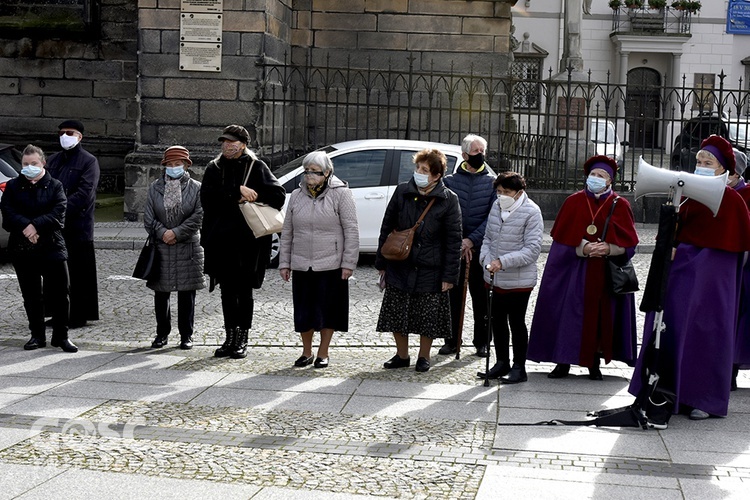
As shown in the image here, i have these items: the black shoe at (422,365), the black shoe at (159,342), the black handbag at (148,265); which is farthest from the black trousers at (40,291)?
the black shoe at (422,365)

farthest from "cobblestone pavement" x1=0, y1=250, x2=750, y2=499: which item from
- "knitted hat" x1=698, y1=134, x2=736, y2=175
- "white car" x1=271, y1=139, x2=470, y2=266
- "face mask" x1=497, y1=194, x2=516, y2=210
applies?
"white car" x1=271, y1=139, x2=470, y2=266

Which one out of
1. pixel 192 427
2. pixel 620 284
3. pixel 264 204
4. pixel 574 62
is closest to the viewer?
pixel 192 427

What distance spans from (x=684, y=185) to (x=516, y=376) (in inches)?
→ 77.8

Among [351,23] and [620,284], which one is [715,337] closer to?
[620,284]

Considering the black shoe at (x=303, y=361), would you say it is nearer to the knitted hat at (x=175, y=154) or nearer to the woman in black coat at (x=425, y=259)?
the woman in black coat at (x=425, y=259)

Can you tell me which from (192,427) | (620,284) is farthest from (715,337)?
(192,427)

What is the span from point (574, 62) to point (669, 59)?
2285 cm

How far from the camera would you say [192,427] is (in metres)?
6.61

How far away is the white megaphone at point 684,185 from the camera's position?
6.68 meters

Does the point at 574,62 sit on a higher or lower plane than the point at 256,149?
higher

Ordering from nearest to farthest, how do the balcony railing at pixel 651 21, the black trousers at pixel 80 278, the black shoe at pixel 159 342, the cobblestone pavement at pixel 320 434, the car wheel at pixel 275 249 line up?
1. the cobblestone pavement at pixel 320 434
2. the black shoe at pixel 159 342
3. the black trousers at pixel 80 278
4. the car wheel at pixel 275 249
5. the balcony railing at pixel 651 21

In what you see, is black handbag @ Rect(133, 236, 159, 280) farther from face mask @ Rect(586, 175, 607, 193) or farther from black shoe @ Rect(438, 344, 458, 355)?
face mask @ Rect(586, 175, 607, 193)

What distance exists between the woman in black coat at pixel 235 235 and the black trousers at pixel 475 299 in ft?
4.87

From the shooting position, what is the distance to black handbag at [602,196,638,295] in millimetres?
7777
